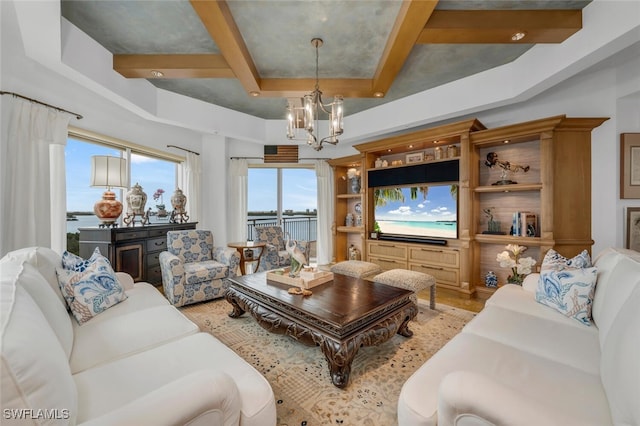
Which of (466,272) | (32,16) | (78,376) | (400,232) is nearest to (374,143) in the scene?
(400,232)

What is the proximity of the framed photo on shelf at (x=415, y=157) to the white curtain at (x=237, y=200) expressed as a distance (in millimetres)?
3149

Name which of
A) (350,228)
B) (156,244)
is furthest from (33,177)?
(350,228)

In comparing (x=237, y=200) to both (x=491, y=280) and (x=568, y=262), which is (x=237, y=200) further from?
(x=568, y=262)

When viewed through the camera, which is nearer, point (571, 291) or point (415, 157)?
point (571, 291)

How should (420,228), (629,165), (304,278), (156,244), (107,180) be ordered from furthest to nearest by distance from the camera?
1. (420,228)
2. (156,244)
3. (107,180)
4. (629,165)
5. (304,278)

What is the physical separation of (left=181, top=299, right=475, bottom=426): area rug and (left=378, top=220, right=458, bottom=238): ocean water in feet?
4.29

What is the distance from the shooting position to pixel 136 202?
11.6 feet

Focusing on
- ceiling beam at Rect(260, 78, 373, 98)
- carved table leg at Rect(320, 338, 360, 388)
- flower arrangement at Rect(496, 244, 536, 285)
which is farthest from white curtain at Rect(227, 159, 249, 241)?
flower arrangement at Rect(496, 244, 536, 285)

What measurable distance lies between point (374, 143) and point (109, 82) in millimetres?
3622

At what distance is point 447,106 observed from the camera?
11.6 feet

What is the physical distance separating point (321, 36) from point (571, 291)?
2.97m

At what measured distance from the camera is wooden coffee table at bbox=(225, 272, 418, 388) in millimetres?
1682

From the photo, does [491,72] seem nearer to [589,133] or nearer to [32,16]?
[589,133]

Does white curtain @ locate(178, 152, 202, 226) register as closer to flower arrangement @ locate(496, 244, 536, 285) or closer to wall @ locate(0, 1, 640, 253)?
wall @ locate(0, 1, 640, 253)
